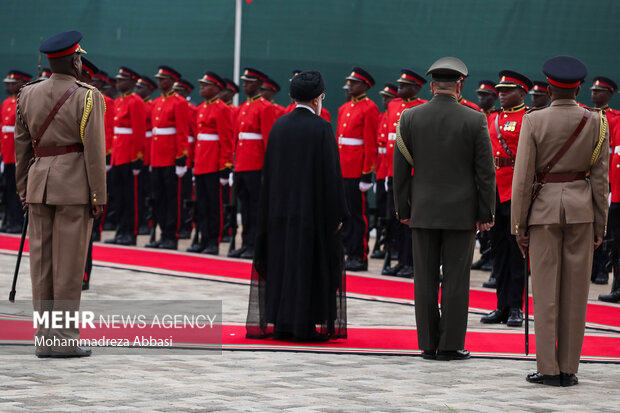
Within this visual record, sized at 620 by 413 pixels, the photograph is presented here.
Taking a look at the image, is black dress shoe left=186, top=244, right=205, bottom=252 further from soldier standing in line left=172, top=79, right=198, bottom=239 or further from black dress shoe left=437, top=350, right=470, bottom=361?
black dress shoe left=437, top=350, right=470, bottom=361

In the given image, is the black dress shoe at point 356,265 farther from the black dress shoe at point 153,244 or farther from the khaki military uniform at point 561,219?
the khaki military uniform at point 561,219

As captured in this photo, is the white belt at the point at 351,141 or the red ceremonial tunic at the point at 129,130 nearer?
the white belt at the point at 351,141

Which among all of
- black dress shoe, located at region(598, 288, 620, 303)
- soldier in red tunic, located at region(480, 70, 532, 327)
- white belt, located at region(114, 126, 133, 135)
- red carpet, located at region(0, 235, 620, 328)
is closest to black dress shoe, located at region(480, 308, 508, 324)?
soldier in red tunic, located at region(480, 70, 532, 327)

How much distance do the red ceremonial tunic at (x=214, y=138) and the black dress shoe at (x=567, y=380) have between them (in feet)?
25.7

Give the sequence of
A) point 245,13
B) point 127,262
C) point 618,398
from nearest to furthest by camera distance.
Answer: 1. point 618,398
2. point 127,262
3. point 245,13

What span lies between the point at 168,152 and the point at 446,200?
24.6 feet

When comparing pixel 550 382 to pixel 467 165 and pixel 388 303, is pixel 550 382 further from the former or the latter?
pixel 388 303

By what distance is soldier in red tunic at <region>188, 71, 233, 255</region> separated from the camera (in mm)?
13875

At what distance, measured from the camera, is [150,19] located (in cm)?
1841

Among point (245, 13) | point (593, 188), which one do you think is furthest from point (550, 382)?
point (245, 13)

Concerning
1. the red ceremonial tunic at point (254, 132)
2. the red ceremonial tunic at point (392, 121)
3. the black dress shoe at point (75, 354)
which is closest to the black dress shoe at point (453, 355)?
the black dress shoe at point (75, 354)

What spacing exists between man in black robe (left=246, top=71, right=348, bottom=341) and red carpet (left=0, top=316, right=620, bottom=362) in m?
0.14

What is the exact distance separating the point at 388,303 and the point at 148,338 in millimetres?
2893

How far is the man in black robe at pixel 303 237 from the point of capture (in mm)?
7805
